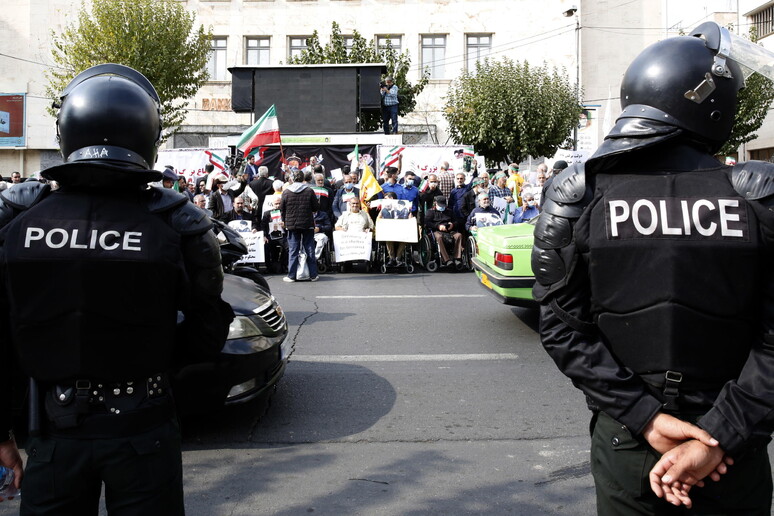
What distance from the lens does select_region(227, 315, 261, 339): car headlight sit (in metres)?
4.66

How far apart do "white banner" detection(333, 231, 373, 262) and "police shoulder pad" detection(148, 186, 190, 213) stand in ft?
35.9

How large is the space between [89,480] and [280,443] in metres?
2.66

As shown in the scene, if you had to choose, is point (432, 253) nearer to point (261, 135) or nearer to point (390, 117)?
point (261, 135)

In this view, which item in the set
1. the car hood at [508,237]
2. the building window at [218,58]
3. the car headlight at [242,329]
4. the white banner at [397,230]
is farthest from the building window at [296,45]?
the car headlight at [242,329]

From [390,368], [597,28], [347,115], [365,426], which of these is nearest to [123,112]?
[365,426]

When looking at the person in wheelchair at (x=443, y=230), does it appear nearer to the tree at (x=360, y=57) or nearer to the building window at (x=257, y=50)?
the tree at (x=360, y=57)

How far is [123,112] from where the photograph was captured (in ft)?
7.35

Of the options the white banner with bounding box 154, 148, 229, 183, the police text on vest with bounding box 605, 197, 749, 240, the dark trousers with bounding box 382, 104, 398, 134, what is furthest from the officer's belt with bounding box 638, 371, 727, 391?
the dark trousers with bounding box 382, 104, 398, 134

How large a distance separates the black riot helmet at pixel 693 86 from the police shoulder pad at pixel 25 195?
1753 mm

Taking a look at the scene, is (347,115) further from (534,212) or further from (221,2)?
(221,2)

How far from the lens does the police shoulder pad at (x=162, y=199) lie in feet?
7.22

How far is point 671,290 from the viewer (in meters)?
1.96

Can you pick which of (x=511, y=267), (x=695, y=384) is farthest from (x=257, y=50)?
(x=695, y=384)

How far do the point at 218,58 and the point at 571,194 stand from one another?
37880 mm
